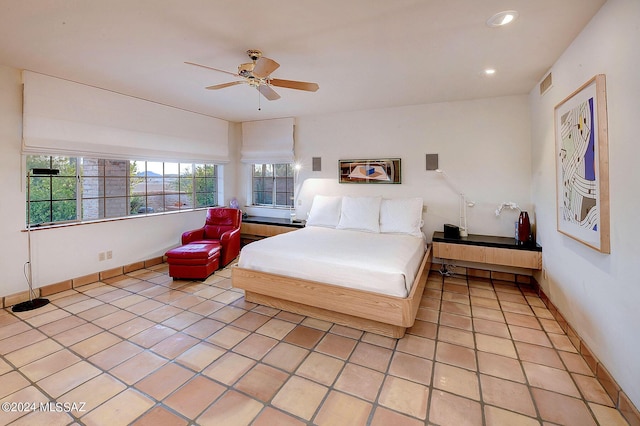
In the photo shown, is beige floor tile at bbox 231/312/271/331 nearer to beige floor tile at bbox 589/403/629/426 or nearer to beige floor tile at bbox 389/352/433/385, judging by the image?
beige floor tile at bbox 389/352/433/385

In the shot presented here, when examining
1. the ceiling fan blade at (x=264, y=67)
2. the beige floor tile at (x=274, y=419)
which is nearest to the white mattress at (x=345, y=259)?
the beige floor tile at (x=274, y=419)

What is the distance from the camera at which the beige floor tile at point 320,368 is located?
196 centimetres

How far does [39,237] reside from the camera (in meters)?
3.29

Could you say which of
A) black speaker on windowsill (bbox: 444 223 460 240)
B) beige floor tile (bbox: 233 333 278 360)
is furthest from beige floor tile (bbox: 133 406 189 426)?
black speaker on windowsill (bbox: 444 223 460 240)

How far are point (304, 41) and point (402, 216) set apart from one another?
8.33ft

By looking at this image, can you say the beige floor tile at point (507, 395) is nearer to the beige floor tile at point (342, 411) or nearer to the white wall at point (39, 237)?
the beige floor tile at point (342, 411)

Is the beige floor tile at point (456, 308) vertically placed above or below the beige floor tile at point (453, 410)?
above

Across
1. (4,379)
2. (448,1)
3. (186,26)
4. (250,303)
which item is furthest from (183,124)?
(448,1)

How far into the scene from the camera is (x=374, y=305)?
243cm

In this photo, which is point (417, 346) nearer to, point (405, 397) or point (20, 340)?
point (405, 397)

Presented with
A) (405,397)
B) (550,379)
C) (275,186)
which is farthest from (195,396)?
(275,186)

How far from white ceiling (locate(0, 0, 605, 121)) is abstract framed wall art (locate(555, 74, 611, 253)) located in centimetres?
59

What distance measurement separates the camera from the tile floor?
166 centimetres

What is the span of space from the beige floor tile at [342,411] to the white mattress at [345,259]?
0.89 meters
